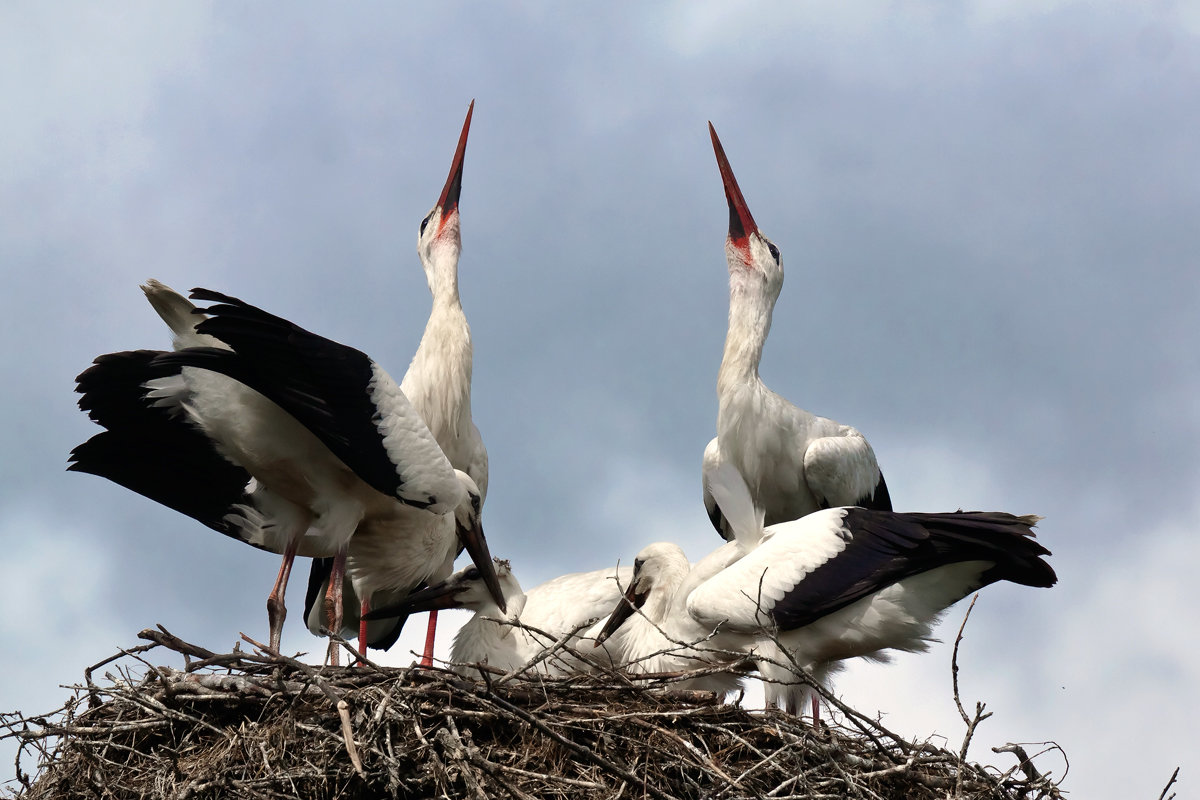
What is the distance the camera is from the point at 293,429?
5387 mm

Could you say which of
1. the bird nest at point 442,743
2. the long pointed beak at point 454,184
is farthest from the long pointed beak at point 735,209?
the bird nest at point 442,743

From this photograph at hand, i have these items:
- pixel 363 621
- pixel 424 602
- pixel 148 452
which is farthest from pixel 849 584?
pixel 148 452

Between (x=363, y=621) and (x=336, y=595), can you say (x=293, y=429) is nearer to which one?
(x=336, y=595)

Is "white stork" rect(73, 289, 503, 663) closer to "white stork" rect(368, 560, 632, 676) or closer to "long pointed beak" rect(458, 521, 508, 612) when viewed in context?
"long pointed beak" rect(458, 521, 508, 612)

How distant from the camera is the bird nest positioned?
4051mm

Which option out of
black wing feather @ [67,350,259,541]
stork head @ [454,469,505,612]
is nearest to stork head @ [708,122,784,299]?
stork head @ [454,469,505,612]

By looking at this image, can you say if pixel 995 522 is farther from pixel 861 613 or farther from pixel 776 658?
pixel 776 658

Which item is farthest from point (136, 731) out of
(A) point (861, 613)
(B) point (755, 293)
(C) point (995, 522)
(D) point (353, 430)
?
(B) point (755, 293)

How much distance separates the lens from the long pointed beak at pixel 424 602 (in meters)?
6.52

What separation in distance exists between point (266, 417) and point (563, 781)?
2.06 metres

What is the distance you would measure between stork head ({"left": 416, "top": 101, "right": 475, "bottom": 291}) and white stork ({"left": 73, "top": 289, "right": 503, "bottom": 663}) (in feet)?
4.78

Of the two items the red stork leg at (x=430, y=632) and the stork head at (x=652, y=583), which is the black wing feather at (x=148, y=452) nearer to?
the red stork leg at (x=430, y=632)

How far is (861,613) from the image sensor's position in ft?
16.7

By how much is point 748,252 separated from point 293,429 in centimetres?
269
